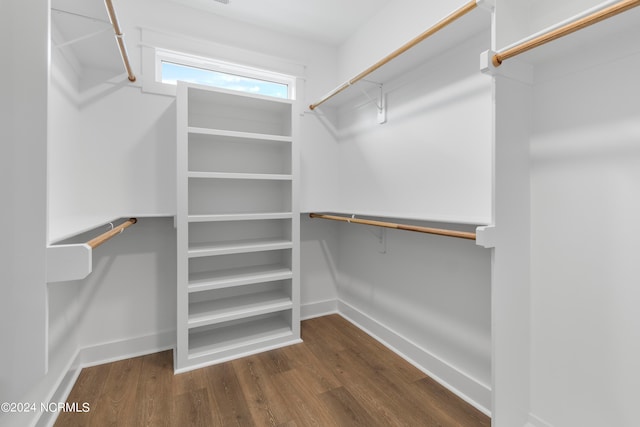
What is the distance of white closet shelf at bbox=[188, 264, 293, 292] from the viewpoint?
201cm

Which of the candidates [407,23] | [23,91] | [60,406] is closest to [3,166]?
[23,91]

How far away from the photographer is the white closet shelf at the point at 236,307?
2023 mm

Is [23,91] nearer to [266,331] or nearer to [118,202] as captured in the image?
[118,202]

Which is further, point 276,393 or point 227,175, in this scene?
point 227,175

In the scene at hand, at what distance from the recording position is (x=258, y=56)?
244 centimetres

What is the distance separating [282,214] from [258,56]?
1.36 m

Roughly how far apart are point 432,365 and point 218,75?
8.70 feet

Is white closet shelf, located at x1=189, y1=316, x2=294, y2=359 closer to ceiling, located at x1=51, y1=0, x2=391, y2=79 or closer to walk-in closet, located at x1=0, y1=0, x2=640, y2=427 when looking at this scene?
walk-in closet, located at x1=0, y1=0, x2=640, y2=427

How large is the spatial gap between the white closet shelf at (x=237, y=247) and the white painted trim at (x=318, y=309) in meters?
0.77

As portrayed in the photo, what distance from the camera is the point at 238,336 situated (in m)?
2.21

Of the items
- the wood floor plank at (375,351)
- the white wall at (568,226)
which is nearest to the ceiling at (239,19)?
the white wall at (568,226)

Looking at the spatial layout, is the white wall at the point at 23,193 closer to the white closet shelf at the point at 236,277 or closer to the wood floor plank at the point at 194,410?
the wood floor plank at the point at 194,410

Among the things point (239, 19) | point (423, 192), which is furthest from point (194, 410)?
point (239, 19)

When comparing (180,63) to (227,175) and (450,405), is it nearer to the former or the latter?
(227,175)
